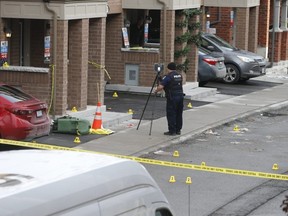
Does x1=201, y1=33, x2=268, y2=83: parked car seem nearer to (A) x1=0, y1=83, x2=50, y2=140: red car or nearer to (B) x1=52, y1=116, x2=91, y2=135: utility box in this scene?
(B) x1=52, y1=116, x2=91, y2=135: utility box

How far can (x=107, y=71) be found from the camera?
2602cm

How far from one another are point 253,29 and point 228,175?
19002mm

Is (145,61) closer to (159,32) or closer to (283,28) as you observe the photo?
(159,32)

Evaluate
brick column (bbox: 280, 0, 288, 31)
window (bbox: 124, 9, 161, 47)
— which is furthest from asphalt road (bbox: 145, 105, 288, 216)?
brick column (bbox: 280, 0, 288, 31)

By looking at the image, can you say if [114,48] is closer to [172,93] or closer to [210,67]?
[210,67]

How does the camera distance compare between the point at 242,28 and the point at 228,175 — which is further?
the point at 242,28

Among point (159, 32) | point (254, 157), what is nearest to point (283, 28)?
point (159, 32)

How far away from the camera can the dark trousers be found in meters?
18.4

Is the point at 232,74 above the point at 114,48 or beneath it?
beneath

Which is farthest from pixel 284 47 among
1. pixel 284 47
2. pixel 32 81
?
pixel 32 81

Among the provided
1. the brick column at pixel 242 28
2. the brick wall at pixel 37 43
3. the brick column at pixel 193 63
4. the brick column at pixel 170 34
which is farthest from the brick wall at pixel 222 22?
the brick wall at pixel 37 43

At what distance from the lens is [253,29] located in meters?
33.2

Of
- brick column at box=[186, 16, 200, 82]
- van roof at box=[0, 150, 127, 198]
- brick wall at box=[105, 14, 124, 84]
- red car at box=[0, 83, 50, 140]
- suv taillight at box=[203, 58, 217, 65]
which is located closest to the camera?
van roof at box=[0, 150, 127, 198]

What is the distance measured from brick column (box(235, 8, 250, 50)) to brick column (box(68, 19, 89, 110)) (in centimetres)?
1250
